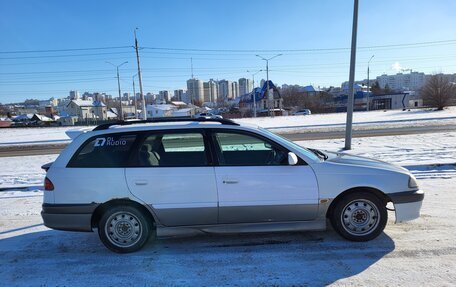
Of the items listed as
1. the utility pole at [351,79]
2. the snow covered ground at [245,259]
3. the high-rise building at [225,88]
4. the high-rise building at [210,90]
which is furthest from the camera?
the high-rise building at [225,88]

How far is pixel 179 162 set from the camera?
436 centimetres

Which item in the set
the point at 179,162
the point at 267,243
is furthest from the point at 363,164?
the point at 179,162

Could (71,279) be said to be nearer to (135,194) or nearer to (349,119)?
(135,194)

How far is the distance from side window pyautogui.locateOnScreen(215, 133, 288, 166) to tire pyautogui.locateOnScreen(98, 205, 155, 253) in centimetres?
127

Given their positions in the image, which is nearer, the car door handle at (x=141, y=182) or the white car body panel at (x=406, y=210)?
the car door handle at (x=141, y=182)

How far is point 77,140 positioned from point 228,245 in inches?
94.3

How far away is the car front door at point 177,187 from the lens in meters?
4.27

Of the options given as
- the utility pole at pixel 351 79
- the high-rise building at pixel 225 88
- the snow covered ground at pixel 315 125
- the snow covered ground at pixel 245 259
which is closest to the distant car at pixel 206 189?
the snow covered ground at pixel 245 259

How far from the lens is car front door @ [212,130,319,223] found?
14.1ft

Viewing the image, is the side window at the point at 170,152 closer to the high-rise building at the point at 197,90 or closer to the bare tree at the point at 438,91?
the bare tree at the point at 438,91

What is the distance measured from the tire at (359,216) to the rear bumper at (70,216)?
310cm

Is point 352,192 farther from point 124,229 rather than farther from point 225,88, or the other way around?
point 225,88

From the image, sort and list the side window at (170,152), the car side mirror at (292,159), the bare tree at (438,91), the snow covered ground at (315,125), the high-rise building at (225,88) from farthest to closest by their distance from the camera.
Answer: the high-rise building at (225,88), the bare tree at (438,91), the snow covered ground at (315,125), the side window at (170,152), the car side mirror at (292,159)

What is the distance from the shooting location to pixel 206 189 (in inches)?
169
